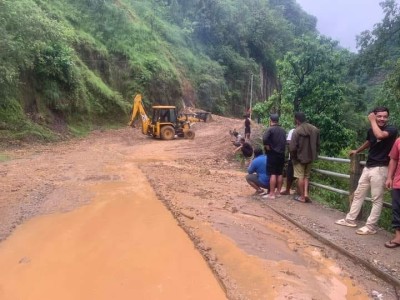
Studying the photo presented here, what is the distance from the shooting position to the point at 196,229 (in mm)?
6129

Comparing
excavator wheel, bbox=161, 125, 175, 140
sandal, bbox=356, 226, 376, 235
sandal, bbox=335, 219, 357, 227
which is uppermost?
sandal, bbox=356, 226, 376, 235

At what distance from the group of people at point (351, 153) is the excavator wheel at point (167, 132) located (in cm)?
1391

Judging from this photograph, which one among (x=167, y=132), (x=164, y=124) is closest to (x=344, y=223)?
(x=167, y=132)

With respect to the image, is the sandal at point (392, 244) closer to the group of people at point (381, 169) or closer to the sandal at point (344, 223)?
the group of people at point (381, 169)

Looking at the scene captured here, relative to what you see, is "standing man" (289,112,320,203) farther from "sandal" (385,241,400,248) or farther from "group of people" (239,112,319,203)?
"sandal" (385,241,400,248)

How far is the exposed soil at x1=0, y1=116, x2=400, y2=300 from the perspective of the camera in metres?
4.44

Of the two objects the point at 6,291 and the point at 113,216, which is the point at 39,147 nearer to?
the point at 113,216

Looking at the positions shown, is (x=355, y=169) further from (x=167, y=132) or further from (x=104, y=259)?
(x=167, y=132)

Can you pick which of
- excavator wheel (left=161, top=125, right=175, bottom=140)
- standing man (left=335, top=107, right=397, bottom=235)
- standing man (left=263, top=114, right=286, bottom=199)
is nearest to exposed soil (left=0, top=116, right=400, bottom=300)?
standing man (left=335, top=107, right=397, bottom=235)

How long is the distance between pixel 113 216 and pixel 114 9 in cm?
2860

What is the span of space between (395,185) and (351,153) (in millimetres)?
1557

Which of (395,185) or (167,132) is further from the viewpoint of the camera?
(167,132)

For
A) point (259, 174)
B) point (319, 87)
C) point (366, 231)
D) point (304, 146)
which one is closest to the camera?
point (366, 231)

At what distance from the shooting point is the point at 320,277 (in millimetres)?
4715
